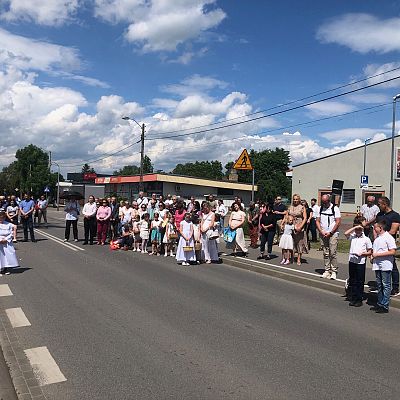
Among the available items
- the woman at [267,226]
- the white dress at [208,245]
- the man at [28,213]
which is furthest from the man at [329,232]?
the man at [28,213]

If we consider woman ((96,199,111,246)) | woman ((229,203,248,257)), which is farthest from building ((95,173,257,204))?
woman ((229,203,248,257))

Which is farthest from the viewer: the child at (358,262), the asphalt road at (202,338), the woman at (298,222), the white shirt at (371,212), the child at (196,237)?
the child at (196,237)

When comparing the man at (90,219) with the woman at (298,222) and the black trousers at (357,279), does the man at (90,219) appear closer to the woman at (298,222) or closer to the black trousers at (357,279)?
the woman at (298,222)

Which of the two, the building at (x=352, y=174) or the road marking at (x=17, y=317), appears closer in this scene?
the road marking at (x=17, y=317)

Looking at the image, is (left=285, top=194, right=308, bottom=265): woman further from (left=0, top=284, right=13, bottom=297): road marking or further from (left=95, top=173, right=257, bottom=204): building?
(left=95, top=173, right=257, bottom=204): building

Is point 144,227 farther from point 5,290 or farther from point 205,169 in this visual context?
point 205,169

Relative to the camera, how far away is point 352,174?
4509cm

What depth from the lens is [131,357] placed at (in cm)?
519

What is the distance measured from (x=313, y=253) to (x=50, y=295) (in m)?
8.91

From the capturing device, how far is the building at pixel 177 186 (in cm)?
5997

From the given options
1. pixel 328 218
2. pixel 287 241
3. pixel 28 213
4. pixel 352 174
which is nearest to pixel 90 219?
pixel 28 213

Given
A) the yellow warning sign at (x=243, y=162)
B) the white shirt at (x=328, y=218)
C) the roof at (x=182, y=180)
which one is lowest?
the white shirt at (x=328, y=218)

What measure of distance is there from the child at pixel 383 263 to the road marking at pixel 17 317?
544cm

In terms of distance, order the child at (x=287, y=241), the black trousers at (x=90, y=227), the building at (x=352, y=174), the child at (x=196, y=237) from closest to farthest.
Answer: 1. the child at (x=287, y=241)
2. the child at (x=196, y=237)
3. the black trousers at (x=90, y=227)
4. the building at (x=352, y=174)
